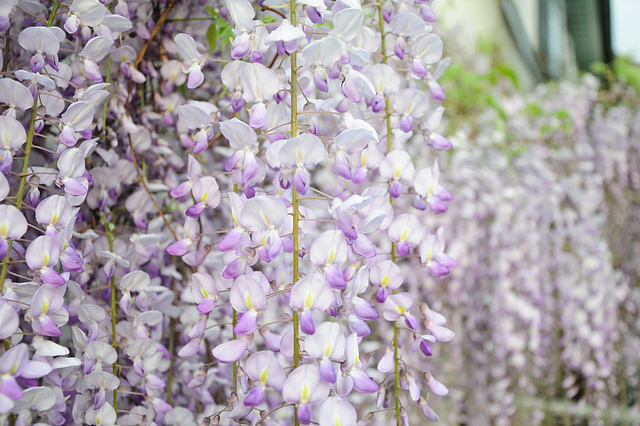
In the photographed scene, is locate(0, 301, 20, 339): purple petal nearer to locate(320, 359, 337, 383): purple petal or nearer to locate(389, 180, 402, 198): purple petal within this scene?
locate(320, 359, 337, 383): purple petal

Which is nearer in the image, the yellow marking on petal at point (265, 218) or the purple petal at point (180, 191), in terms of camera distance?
the yellow marking on petal at point (265, 218)

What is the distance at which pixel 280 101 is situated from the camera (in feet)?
1.95

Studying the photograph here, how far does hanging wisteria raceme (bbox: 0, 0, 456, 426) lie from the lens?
1.65ft

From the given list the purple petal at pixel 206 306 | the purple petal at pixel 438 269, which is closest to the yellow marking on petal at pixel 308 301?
the purple petal at pixel 206 306

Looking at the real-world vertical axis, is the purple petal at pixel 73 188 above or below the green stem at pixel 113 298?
above

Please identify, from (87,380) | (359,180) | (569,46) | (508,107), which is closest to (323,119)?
(508,107)

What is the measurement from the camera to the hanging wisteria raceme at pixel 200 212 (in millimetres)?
504

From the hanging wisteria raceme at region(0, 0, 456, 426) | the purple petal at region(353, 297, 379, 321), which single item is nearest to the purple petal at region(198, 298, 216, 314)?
the hanging wisteria raceme at region(0, 0, 456, 426)

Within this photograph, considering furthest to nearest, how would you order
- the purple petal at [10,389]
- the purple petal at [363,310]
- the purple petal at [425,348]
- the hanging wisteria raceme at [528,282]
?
1. the hanging wisteria raceme at [528,282]
2. the purple petal at [425,348]
3. the purple petal at [363,310]
4. the purple petal at [10,389]

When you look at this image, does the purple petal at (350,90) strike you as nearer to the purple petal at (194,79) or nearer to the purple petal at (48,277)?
the purple petal at (194,79)

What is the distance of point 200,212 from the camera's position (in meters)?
0.59

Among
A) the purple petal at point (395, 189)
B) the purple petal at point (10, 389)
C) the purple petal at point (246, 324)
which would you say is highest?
the purple petal at point (10, 389)

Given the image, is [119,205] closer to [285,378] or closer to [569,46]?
[285,378]

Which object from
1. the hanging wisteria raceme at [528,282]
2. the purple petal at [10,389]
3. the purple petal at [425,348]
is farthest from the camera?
the hanging wisteria raceme at [528,282]
